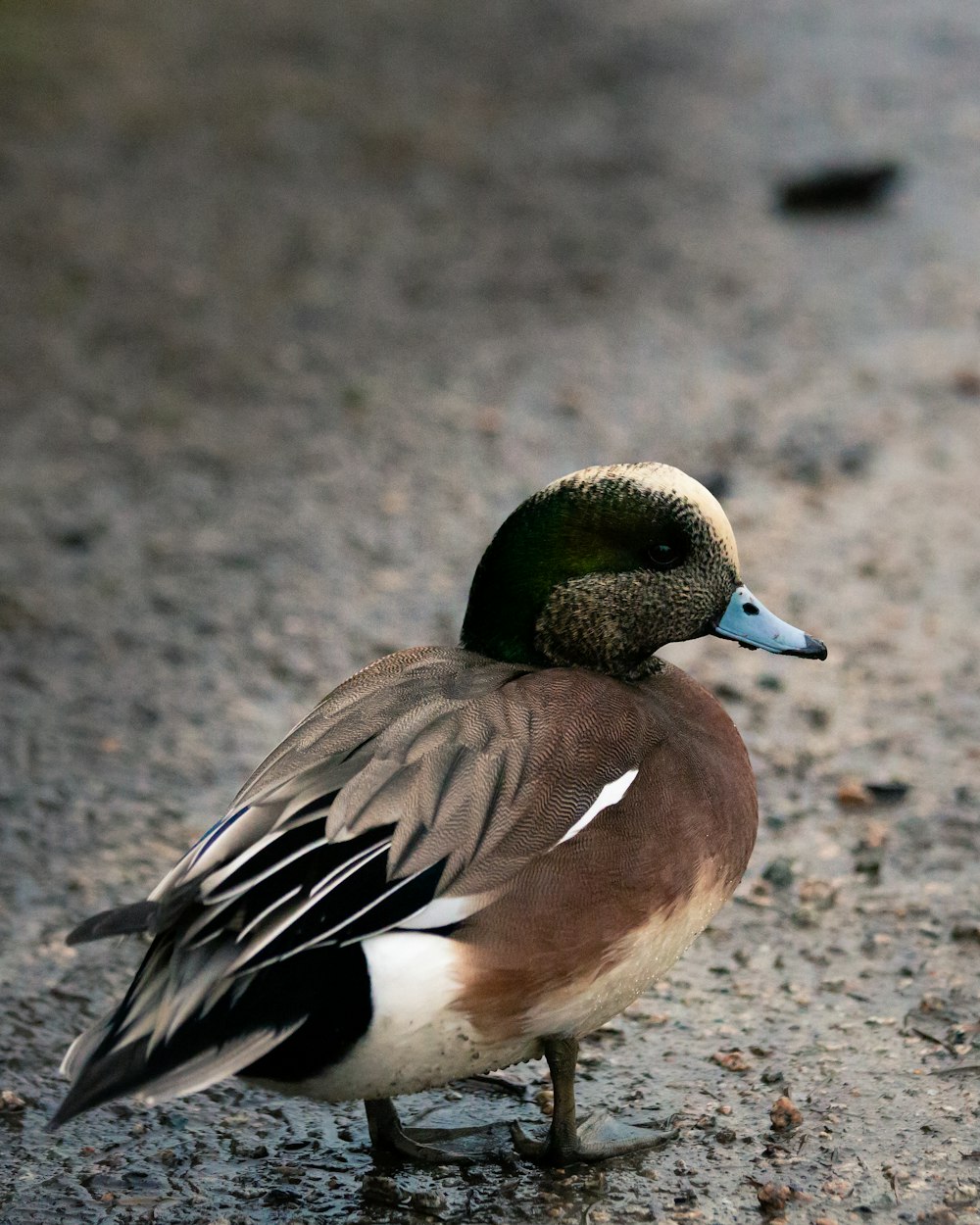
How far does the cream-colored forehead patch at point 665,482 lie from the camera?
9.37 ft

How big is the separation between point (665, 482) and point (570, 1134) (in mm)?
1082

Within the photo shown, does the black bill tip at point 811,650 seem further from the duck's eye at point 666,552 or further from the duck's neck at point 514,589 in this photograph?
the duck's neck at point 514,589

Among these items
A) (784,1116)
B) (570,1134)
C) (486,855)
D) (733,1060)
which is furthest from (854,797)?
(486,855)

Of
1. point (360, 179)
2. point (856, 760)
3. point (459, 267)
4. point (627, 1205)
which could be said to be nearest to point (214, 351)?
point (459, 267)

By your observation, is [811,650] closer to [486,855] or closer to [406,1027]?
[486,855]

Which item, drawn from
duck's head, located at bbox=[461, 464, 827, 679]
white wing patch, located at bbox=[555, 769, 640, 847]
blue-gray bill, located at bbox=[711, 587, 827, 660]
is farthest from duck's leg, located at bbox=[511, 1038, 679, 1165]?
blue-gray bill, located at bbox=[711, 587, 827, 660]

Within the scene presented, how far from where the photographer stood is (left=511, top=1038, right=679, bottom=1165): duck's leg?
2.71 m

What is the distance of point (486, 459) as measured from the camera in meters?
5.45

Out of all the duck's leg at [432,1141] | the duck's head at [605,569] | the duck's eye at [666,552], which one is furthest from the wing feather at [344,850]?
the duck's leg at [432,1141]

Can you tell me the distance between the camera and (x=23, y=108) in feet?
25.5

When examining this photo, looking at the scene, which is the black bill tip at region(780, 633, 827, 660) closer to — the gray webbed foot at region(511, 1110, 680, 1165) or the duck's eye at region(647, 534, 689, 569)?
the duck's eye at region(647, 534, 689, 569)

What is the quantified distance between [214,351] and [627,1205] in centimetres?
403

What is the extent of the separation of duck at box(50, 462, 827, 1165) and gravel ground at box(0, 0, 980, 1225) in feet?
1.30

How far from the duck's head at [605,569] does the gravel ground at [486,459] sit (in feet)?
2.68
